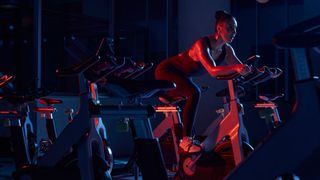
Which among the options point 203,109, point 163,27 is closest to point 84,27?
point 163,27

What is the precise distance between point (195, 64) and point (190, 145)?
72 cm

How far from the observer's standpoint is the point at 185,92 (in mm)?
3855

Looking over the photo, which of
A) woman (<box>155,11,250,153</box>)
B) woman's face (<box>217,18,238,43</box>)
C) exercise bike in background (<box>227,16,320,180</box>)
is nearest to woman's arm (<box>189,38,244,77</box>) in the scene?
woman (<box>155,11,250,153</box>)

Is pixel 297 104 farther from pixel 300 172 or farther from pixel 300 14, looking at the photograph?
pixel 300 14

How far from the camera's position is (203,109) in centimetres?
725

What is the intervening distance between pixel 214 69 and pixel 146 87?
1.02m

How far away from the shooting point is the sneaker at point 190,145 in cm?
369

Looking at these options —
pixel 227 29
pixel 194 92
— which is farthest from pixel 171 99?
pixel 227 29

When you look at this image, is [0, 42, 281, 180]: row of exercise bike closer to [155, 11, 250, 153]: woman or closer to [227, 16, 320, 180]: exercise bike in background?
[155, 11, 250, 153]: woman

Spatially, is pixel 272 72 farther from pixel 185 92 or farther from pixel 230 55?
pixel 185 92

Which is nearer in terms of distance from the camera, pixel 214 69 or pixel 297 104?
pixel 297 104

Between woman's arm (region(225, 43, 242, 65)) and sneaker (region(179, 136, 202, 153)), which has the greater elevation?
woman's arm (region(225, 43, 242, 65))

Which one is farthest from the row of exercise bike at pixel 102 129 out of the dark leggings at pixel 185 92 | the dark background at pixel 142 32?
the dark background at pixel 142 32

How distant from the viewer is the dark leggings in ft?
12.3
